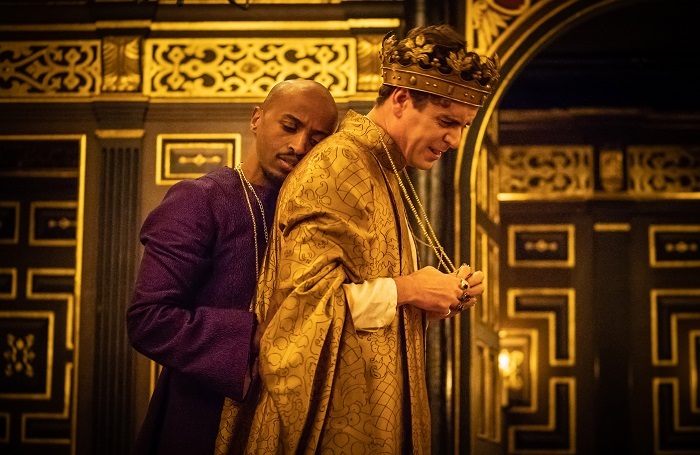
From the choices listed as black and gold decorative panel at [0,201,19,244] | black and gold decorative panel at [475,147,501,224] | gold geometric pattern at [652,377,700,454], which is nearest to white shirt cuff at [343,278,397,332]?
black and gold decorative panel at [475,147,501,224]

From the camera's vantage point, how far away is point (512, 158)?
24.0ft

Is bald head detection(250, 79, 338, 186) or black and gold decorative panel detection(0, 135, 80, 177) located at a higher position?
black and gold decorative panel detection(0, 135, 80, 177)

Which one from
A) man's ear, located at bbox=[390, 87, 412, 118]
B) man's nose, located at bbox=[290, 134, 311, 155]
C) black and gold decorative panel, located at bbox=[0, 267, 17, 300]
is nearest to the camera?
man's ear, located at bbox=[390, 87, 412, 118]

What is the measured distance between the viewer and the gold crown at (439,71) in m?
2.72

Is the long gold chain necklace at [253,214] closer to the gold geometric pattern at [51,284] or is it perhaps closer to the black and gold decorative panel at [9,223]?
the gold geometric pattern at [51,284]

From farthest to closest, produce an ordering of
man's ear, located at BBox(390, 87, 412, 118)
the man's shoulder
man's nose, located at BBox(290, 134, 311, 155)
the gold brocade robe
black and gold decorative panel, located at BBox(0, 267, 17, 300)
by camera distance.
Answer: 1. black and gold decorative panel, located at BBox(0, 267, 17, 300)
2. man's nose, located at BBox(290, 134, 311, 155)
3. man's ear, located at BBox(390, 87, 412, 118)
4. the man's shoulder
5. the gold brocade robe

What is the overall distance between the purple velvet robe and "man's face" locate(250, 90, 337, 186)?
95 millimetres

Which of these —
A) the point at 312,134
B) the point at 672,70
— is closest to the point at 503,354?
the point at 672,70

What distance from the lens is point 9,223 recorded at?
5277 mm

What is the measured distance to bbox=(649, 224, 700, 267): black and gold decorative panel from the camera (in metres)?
7.17

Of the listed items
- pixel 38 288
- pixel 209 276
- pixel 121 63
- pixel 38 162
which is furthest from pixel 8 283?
pixel 209 276

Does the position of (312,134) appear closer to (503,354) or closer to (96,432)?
(96,432)

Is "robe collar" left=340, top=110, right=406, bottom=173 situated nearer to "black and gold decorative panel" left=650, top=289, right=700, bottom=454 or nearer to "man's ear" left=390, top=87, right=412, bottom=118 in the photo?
"man's ear" left=390, top=87, right=412, bottom=118

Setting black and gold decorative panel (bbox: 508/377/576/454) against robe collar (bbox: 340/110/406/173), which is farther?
black and gold decorative panel (bbox: 508/377/576/454)
